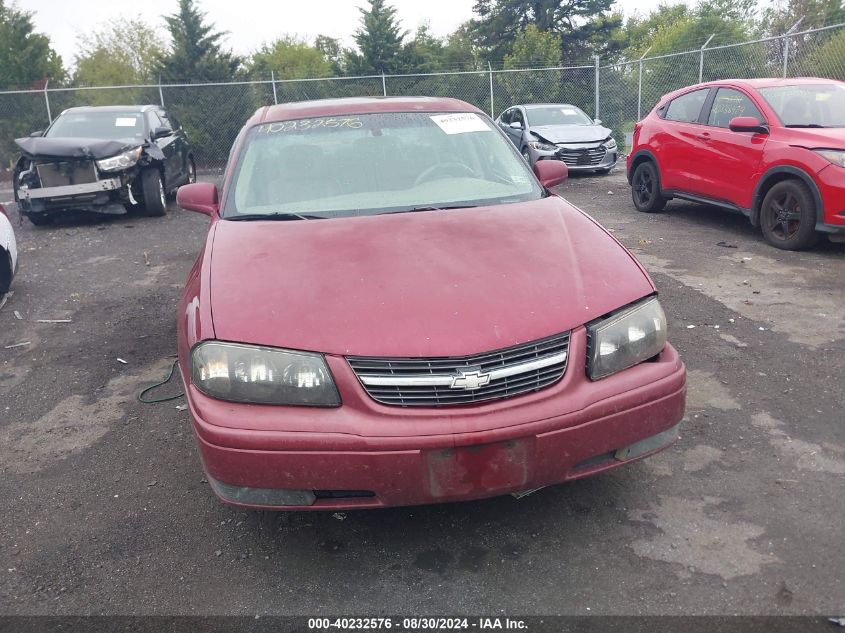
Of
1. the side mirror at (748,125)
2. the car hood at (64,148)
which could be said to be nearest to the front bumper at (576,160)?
the side mirror at (748,125)

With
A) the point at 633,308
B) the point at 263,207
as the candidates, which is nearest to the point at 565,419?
the point at 633,308

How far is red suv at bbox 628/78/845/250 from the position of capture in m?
6.50

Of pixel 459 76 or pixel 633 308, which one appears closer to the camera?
pixel 633 308

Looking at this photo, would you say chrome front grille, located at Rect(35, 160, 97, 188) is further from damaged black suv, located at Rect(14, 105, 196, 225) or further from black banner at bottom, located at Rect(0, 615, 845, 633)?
black banner at bottom, located at Rect(0, 615, 845, 633)

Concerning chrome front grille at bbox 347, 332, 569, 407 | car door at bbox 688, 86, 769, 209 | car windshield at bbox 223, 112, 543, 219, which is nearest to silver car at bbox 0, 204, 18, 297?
car windshield at bbox 223, 112, 543, 219

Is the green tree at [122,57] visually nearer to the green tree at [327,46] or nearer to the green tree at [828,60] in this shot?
the green tree at [327,46]

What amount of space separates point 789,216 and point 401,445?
605 centimetres

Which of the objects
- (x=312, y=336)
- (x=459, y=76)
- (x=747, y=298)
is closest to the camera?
(x=312, y=336)

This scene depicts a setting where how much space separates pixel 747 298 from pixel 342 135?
356 centimetres

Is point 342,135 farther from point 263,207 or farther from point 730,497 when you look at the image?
point 730,497

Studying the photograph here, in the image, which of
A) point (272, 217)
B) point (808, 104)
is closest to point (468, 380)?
point (272, 217)

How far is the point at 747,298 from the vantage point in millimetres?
5590

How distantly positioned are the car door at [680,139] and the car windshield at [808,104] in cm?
83

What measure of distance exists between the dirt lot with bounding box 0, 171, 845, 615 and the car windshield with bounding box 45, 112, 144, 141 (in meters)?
6.95
